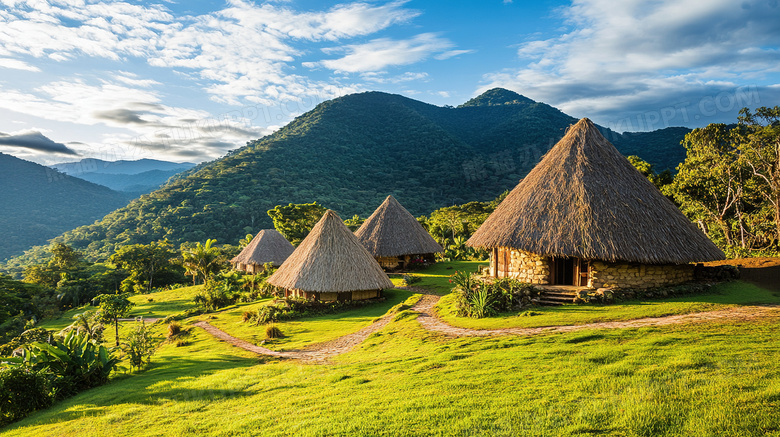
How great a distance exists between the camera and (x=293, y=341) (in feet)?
43.8

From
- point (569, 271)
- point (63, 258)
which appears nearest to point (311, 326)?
point (569, 271)

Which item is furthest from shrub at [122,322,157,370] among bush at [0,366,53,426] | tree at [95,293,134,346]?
tree at [95,293,134,346]

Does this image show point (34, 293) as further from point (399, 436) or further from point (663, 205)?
point (663, 205)

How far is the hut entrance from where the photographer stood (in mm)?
13258

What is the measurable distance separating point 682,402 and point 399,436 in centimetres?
359

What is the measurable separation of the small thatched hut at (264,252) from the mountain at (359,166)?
22.1 m

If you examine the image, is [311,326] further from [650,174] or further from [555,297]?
[650,174]

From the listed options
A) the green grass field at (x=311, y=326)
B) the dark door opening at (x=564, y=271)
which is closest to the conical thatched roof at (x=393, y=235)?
the green grass field at (x=311, y=326)

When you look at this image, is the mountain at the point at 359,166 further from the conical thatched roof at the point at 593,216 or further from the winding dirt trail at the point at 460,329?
the conical thatched roof at the point at 593,216

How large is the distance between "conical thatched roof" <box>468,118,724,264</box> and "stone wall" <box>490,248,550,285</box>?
3.70ft

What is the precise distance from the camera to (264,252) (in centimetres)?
3238

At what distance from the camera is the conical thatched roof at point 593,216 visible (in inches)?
484

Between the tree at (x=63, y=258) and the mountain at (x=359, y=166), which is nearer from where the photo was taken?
the tree at (x=63, y=258)

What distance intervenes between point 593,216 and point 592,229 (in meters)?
0.54
